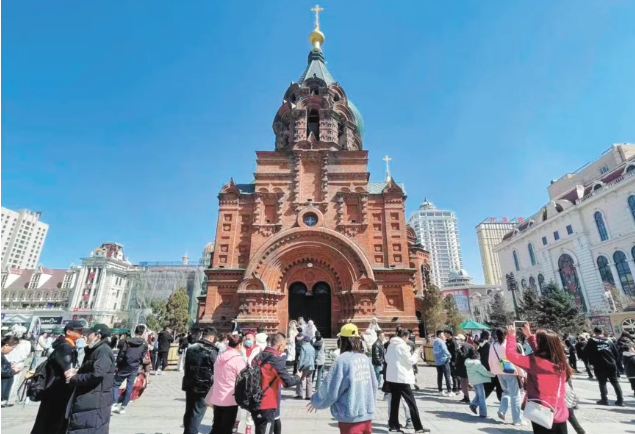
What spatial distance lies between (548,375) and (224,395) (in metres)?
4.99

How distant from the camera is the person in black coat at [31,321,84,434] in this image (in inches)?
185

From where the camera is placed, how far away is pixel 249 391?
15.5 feet

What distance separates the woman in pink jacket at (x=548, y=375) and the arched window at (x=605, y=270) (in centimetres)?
4687

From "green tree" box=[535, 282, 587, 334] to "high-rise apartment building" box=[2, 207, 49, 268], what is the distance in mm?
154097

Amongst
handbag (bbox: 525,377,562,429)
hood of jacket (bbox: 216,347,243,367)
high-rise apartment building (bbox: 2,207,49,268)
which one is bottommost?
handbag (bbox: 525,377,562,429)

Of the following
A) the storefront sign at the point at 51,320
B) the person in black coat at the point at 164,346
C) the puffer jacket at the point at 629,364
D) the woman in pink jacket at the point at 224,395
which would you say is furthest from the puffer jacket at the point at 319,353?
the storefront sign at the point at 51,320

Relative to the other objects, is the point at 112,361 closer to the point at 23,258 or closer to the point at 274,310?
the point at 274,310

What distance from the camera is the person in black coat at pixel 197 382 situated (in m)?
5.70

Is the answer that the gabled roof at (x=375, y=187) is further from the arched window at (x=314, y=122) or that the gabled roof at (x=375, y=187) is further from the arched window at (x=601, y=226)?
the arched window at (x=601, y=226)

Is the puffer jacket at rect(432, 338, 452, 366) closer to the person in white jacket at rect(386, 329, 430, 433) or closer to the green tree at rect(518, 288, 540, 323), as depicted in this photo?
the person in white jacket at rect(386, 329, 430, 433)

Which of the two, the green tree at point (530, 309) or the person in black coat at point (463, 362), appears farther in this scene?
the green tree at point (530, 309)

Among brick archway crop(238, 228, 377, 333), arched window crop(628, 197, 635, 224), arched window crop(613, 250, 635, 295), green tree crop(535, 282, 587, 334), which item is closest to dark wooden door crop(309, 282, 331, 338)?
brick archway crop(238, 228, 377, 333)

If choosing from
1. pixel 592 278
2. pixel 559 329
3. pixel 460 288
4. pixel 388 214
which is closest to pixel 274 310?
pixel 388 214

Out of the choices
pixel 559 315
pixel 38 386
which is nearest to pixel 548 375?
pixel 38 386
